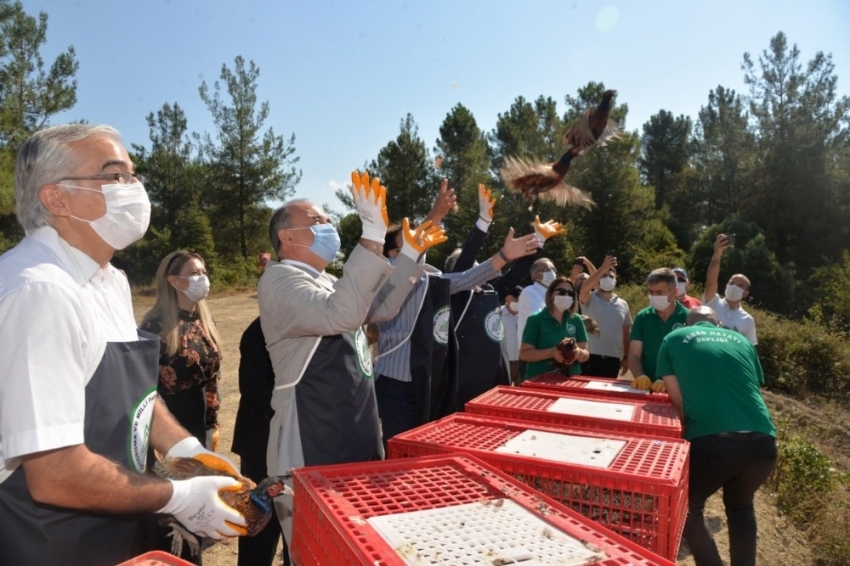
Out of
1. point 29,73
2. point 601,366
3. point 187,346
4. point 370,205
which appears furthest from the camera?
point 29,73

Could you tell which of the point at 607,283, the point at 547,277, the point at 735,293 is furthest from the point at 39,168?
the point at 735,293

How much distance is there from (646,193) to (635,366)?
28862 mm

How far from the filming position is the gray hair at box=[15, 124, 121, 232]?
162 cm

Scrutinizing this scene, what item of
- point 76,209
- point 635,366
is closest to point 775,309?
point 635,366

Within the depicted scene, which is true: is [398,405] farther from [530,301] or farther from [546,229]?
[530,301]

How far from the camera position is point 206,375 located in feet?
13.2

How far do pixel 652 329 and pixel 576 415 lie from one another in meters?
2.43

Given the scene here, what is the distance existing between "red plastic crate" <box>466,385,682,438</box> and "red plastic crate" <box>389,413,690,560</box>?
0.78 ft

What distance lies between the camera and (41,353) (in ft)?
4.33

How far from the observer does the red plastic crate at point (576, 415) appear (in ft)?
8.11

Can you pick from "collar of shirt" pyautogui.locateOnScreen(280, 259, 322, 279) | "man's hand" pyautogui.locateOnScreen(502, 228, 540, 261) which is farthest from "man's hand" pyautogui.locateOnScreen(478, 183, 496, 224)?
"collar of shirt" pyautogui.locateOnScreen(280, 259, 322, 279)

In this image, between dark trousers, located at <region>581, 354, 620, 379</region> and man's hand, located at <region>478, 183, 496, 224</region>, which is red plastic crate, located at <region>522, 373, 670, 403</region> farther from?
dark trousers, located at <region>581, 354, 620, 379</region>

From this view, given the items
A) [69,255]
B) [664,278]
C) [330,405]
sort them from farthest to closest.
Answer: [664,278] → [330,405] → [69,255]

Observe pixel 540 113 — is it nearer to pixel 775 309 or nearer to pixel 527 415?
pixel 775 309
